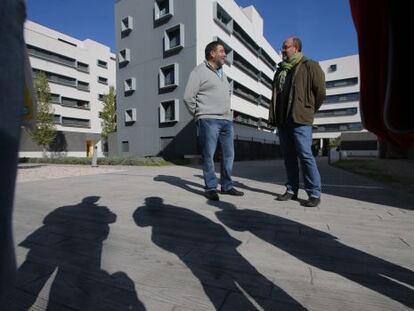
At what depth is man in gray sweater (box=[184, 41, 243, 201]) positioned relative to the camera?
3426 millimetres

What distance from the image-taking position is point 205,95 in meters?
3.49

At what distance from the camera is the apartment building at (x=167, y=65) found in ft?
61.5

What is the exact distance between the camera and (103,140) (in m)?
33.3

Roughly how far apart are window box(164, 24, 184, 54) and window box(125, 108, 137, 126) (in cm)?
561

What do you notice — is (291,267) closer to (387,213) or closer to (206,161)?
(387,213)

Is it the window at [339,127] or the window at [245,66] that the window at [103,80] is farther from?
the window at [339,127]

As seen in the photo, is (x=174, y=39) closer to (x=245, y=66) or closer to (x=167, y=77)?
(x=167, y=77)

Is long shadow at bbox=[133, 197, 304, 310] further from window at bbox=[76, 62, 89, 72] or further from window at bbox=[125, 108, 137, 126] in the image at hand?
window at bbox=[76, 62, 89, 72]

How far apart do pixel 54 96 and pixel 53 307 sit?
3618 centimetres

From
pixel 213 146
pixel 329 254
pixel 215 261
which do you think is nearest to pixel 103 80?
pixel 213 146

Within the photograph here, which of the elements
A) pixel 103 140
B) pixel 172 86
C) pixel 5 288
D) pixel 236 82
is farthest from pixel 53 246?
pixel 103 140

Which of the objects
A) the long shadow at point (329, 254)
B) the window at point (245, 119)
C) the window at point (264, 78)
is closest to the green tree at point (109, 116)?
the window at point (245, 119)

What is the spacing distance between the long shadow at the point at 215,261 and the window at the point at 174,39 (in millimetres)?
18481

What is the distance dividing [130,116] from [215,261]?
22536 millimetres
